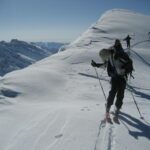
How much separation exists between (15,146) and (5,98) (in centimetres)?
520

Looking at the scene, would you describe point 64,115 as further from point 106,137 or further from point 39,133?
point 106,137

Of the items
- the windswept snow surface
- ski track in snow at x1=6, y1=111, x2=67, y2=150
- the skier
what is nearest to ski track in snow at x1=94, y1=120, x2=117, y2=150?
the windswept snow surface

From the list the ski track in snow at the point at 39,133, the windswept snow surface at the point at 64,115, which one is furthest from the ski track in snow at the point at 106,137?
the ski track in snow at the point at 39,133

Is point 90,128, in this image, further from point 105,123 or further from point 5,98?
point 5,98

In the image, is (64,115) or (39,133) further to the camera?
(64,115)

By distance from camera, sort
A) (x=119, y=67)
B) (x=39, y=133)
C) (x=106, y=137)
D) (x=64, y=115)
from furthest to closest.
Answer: (x=64, y=115) < (x=119, y=67) < (x=39, y=133) < (x=106, y=137)

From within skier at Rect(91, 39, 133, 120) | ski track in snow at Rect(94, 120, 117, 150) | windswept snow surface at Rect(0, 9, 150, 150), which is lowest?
windswept snow surface at Rect(0, 9, 150, 150)

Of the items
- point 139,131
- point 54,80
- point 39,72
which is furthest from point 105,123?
point 39,72

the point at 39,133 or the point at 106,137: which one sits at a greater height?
the point at 106,137

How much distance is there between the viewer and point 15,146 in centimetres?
689

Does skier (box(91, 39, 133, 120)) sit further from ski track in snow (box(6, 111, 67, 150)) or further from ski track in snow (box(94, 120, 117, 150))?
ski track in snow (box(6, 111, 67, 150))

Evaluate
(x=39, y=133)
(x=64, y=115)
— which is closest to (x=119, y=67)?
(x=64, y=115)

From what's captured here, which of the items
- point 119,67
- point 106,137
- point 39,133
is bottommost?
point 39,133

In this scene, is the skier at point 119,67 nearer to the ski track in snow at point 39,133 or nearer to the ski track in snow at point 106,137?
the ski track in snow at point 106,137
